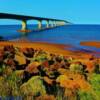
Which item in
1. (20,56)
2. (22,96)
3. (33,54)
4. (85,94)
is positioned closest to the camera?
(85,94)

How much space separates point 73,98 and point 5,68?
3.18 meters

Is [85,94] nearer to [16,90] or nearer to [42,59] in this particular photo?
[16,90]

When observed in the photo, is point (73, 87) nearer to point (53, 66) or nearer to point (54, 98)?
point (54, 98)

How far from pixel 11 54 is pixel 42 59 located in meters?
1.27

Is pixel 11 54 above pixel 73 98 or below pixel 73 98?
above

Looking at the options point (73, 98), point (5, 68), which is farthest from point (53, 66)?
point (73, 98)

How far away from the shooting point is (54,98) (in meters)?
12.8

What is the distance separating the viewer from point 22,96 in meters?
13.8

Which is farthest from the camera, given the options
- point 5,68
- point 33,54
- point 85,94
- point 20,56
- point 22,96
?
point 33,54

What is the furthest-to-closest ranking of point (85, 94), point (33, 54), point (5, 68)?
point (33, 54)
point (5, 68)
point (85, 94)

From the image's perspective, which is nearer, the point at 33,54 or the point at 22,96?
the point at 22,96

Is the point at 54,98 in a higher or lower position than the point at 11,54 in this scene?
lower

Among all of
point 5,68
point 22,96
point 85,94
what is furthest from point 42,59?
point 85,94

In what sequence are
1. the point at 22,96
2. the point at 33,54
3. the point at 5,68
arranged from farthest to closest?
the point at 33,54, the point at 5,68, the point at 22,96
